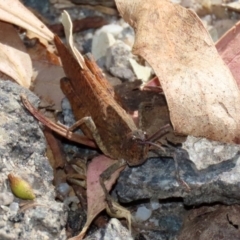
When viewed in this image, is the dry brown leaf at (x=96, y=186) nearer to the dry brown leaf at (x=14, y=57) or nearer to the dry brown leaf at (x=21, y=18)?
the dry brown leaf at (x=14, y=57)

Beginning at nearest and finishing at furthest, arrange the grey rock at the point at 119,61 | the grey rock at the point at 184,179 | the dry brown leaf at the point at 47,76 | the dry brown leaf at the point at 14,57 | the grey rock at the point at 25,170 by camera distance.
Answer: the grey rock at the point at 25,170
the grey rock at the point at 184,179
the dry brown leaf at the point at 14,57
the dry brown leaf at the point at 47,76
the grey rock at the point at 119,61

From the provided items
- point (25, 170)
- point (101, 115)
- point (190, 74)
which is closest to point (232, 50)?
point (190, 74)

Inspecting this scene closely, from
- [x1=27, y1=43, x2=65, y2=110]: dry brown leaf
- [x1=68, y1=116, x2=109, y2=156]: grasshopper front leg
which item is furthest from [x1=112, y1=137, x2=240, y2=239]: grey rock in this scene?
[x1=27, y1=43, x2=65, y2=110]: dry brown leaf

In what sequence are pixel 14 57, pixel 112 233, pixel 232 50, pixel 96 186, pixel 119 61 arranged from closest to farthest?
1. pixel 112 233
2. pixel 96 186
3. pixel 232 50
4. pixel 14 57
5. pixel 119 61

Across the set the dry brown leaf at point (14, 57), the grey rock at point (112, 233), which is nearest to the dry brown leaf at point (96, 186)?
the grey rock at point (112, 233)

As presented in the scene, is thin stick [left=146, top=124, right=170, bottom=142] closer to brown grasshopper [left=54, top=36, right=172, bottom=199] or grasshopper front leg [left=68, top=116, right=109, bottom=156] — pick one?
brown grasshopper [left=54, top=36, right=172, bottom=199]

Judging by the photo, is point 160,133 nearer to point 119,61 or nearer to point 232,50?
point 232,50

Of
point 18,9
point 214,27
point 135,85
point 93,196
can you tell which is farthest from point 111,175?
point 214,27
